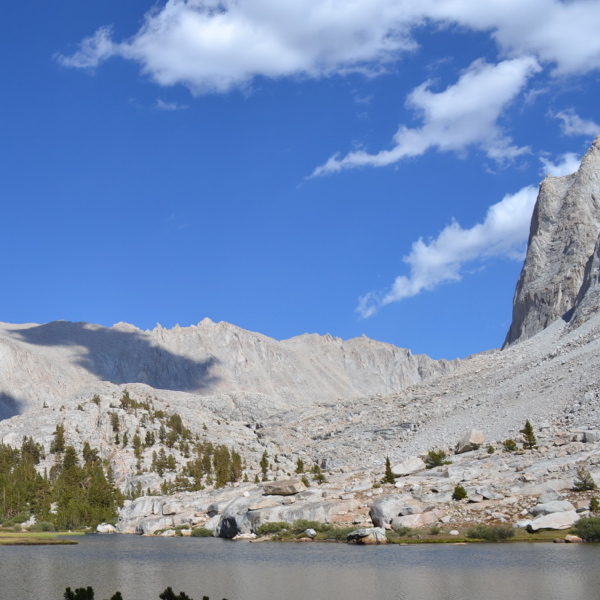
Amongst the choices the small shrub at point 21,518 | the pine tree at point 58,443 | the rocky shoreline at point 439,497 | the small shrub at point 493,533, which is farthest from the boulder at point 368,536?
the pine tree at point 58,443

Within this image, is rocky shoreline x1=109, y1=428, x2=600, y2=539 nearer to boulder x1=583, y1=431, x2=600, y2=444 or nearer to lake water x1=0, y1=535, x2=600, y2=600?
boulder x1=583, y1=431, x2=600, y2=444

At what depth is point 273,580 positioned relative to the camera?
43.0m

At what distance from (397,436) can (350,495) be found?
69.1m

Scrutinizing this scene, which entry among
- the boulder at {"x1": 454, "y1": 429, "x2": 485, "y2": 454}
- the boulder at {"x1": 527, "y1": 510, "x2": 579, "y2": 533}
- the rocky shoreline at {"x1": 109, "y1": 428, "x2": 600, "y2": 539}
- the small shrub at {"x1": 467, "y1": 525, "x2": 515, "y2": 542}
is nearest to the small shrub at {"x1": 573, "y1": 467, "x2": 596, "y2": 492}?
the rocky shoreline at {"x1": 109, "y1": 428, "x2": 600, "y2": 539}

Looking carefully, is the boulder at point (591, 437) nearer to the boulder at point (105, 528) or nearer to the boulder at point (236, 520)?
the boulder at point (236, 520)

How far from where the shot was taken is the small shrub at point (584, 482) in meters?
61.0

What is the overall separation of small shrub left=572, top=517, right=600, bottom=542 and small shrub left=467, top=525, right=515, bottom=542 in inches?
194

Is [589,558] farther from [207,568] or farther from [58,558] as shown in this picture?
[58,558]

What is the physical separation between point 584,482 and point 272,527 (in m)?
29.5

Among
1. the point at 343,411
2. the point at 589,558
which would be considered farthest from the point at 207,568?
the point at 343,411

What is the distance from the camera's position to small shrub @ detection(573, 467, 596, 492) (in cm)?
6100

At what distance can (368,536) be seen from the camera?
61562 mm

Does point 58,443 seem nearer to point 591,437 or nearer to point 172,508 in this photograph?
point 172,508

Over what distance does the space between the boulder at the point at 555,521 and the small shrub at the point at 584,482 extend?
572 centimetres
